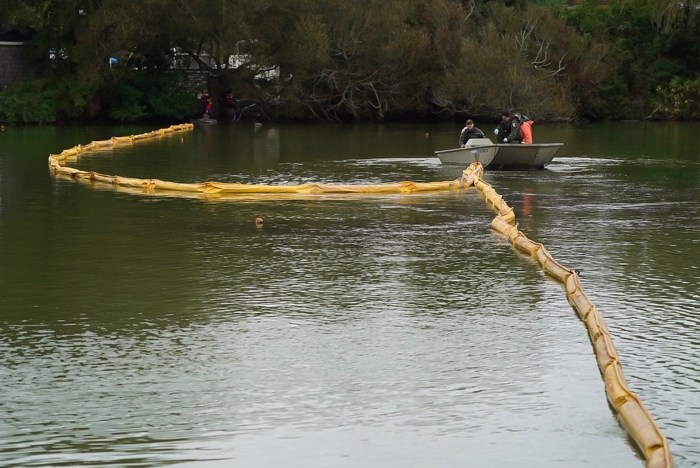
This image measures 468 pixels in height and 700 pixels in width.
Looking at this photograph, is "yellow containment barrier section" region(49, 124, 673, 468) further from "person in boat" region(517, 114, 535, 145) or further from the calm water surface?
"person in boat" region(517, 114, 535, 145)

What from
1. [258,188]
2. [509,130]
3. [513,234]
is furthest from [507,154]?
[513,234]

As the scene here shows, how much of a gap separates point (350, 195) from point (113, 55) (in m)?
29.5

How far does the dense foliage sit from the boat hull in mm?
23256

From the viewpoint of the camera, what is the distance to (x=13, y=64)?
53.6 metres

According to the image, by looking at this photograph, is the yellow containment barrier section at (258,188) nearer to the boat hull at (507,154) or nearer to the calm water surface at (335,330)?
the calm water surface at (335,330)

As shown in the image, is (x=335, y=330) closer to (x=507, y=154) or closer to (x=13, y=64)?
(x=507, y=154)

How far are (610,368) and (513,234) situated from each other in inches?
288

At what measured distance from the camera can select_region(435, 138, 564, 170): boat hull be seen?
87.4 feet

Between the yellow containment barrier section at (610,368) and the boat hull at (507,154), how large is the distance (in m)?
10.8

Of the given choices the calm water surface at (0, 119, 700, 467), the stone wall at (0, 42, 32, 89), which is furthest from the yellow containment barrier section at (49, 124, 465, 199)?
the stone wall at (0, 42, 32, 89)

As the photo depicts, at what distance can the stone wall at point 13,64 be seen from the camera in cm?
5334

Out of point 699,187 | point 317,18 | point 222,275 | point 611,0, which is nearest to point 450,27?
point 317,18

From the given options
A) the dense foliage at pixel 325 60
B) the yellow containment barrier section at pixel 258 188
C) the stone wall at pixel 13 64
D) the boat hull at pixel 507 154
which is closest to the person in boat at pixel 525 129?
the boat hull at pixel 507 154

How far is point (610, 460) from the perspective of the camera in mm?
7508
